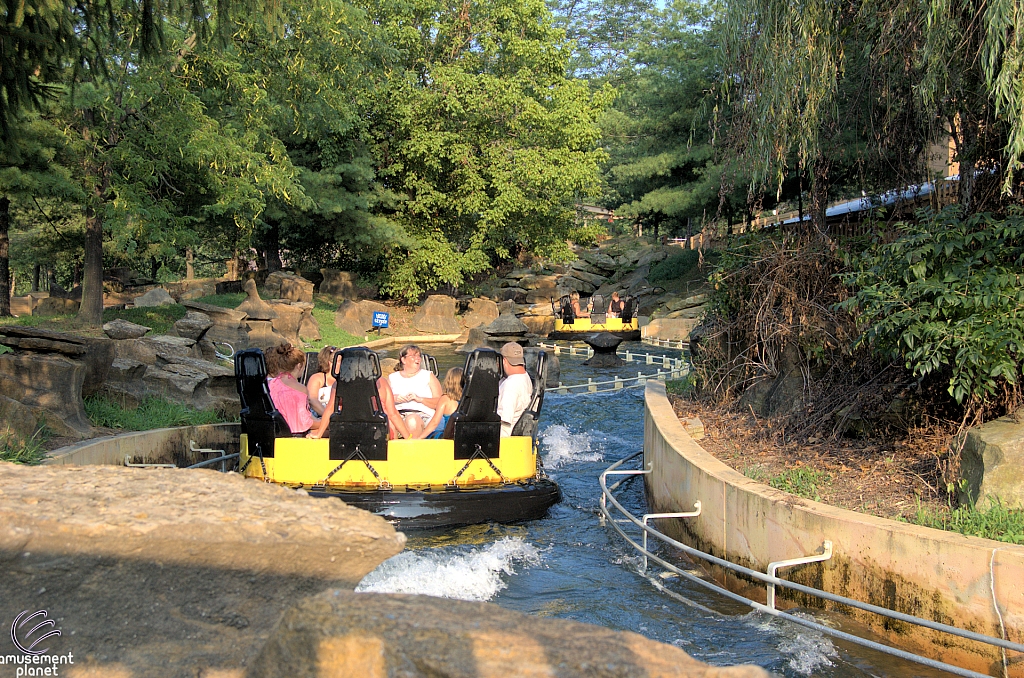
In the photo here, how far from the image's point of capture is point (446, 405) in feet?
28.2

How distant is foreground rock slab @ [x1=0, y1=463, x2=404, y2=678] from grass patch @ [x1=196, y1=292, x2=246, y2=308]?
23473 millimetres

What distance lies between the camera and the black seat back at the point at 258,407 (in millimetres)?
8102

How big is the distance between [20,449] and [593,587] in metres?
4.45

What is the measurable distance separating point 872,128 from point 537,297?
109 feet

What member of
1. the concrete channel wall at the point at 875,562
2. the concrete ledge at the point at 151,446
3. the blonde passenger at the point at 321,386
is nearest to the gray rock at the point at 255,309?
the concrete ledge at the point at 151,446

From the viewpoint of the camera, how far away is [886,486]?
6.41 metres

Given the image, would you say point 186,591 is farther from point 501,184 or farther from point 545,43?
point 545,43

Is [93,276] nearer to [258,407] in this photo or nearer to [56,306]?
[56,306]

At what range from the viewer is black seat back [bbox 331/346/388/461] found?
26.0ft

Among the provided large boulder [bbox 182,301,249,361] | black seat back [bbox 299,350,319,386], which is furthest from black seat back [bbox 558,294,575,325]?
black seat back [bbox 299,350,319,386]

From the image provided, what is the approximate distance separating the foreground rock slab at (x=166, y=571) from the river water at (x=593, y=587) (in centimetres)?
310

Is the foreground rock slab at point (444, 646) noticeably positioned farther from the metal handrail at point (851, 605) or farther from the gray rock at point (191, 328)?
the gray rock at point (191, 328)

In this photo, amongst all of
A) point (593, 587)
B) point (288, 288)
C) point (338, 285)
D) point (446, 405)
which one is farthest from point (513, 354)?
point (338, 285)

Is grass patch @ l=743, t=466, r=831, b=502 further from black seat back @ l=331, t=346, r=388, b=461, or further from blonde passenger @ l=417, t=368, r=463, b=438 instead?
black seat back @ l=331, t=346, r=388, b=461
